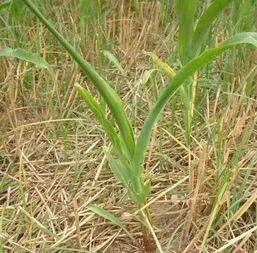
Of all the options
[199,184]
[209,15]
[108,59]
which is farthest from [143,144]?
[108,59]

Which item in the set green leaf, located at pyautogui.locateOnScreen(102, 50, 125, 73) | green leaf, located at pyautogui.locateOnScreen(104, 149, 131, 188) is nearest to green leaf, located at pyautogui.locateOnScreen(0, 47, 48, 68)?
green leaf, located at pyautogui.locateOnScreen(102, 50, 125, 73)

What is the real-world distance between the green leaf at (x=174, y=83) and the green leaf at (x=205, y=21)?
0.15 m

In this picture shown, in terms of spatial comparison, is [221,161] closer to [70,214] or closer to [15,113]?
[70,214]

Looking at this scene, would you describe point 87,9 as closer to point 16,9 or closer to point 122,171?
point 16,9

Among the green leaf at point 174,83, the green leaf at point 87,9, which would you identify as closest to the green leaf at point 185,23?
the green leaf at point 174,83

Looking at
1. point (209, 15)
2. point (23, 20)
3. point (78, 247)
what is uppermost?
point (209, 15)

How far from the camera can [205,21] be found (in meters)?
1.12

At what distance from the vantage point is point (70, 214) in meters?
1.06

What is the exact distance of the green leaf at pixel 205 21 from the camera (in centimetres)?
107

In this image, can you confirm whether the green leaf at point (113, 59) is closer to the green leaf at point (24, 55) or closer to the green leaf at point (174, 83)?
the green leaf at point (24, 55)

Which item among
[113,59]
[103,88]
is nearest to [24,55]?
[113,59]

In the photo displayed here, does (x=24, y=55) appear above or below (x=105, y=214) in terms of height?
above

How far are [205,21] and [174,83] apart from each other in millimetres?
272

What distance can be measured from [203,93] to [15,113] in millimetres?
470
